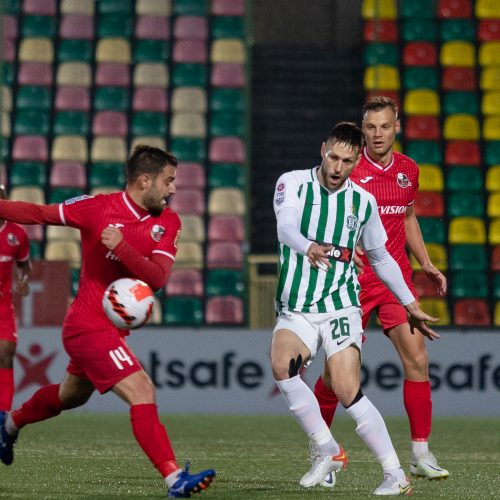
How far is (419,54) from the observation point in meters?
17.4

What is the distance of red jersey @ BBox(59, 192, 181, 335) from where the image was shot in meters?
5.63

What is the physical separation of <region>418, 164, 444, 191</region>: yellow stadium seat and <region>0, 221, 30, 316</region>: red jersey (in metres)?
8.05

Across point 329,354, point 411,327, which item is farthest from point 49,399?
point 411,327

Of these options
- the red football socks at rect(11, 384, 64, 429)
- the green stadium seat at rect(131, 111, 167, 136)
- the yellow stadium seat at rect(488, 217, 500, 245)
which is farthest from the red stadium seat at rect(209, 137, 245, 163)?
the red football socks at rect(11, 384, 64, 429)

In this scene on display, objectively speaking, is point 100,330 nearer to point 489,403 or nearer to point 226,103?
point 489,403

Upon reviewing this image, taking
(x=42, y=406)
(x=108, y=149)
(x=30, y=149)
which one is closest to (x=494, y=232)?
(x=108, y=149)

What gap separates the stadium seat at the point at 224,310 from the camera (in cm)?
1274

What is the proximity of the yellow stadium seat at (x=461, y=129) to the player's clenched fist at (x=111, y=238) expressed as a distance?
A: 11.9m

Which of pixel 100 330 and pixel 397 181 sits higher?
pixel 397 181

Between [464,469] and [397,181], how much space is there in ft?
5.60

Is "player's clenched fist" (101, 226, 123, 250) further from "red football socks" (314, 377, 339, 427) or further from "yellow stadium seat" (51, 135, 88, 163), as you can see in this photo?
"yellow stadium seat" (51, 135, 88, 163)

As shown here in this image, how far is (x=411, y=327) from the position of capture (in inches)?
272

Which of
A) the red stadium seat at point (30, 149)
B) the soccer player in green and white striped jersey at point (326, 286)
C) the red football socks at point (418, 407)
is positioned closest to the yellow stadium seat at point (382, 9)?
the red stadium seat at point (30, 149)

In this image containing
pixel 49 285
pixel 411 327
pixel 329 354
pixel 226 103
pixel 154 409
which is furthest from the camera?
pixel 226 103
